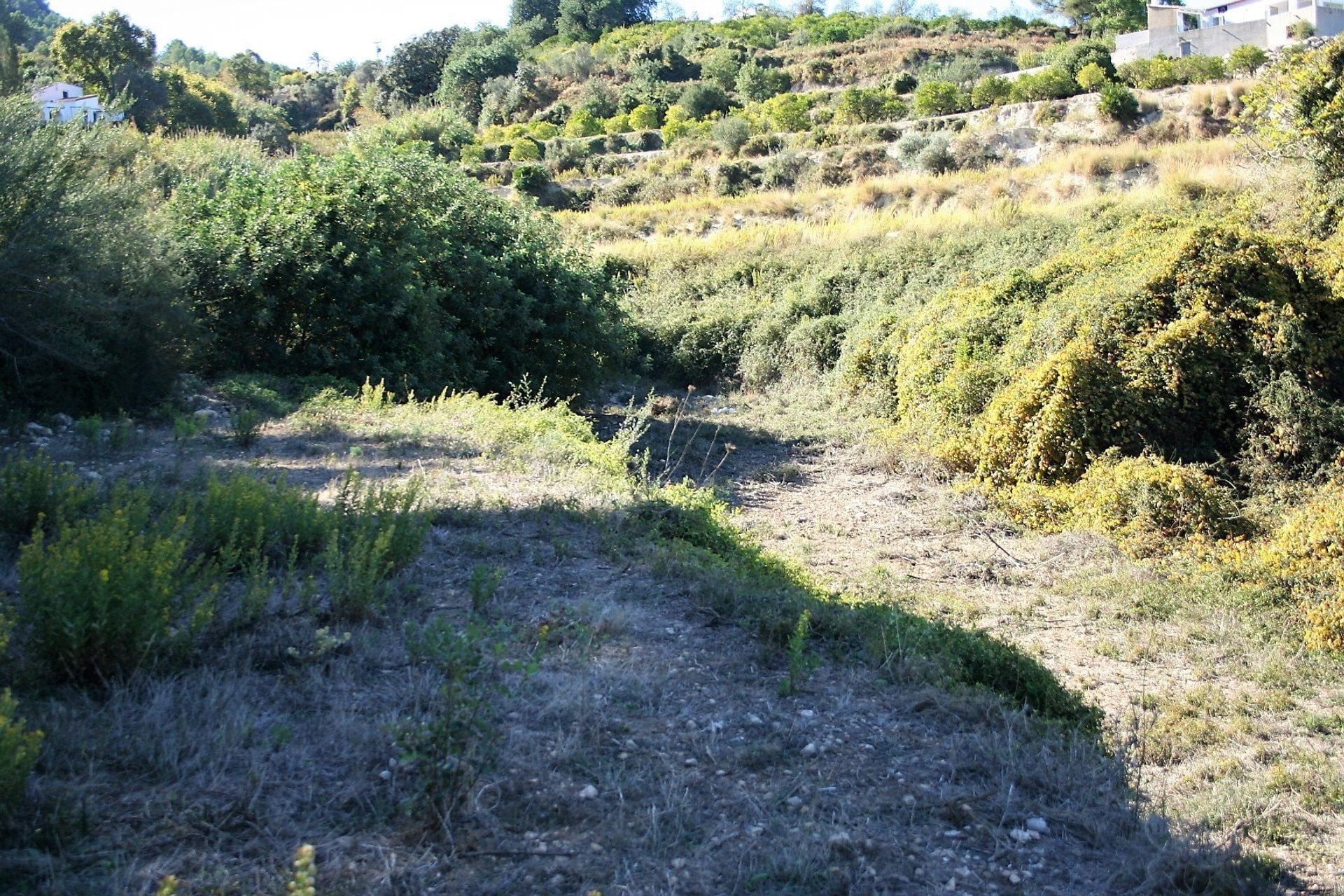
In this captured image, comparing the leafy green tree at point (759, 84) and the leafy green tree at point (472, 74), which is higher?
the leafy green tree at point (472, 74)

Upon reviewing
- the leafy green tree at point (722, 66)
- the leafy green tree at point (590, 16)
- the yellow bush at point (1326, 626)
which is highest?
the leafy green tree at point (590, 16)

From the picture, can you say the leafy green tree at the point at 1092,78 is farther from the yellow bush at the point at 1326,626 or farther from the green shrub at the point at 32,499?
the green shrub at the point at 32,499

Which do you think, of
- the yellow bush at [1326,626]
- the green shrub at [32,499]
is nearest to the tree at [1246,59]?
the yellow bush at [1326,626]

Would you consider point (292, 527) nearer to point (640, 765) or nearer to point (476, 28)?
point (640, 765)

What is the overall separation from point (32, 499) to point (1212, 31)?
41.9 metres

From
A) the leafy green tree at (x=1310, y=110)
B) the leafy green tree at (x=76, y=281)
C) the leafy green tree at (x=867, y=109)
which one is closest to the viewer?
the leafy green tree at (x=76, y=281)

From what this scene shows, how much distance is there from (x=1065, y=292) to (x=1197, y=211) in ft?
11.3

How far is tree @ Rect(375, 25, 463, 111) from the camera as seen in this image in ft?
174

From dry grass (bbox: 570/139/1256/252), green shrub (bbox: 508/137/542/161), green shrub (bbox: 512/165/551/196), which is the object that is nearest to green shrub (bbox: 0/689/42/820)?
dry grass (bbox: 570/139/1256/252)

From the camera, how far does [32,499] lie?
5.23m

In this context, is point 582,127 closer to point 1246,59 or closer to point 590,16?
point 1246,59

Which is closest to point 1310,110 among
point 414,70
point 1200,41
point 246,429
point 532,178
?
point 246,429

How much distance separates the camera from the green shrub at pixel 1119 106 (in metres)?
25.7

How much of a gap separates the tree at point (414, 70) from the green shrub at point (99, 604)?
52.5 metres
